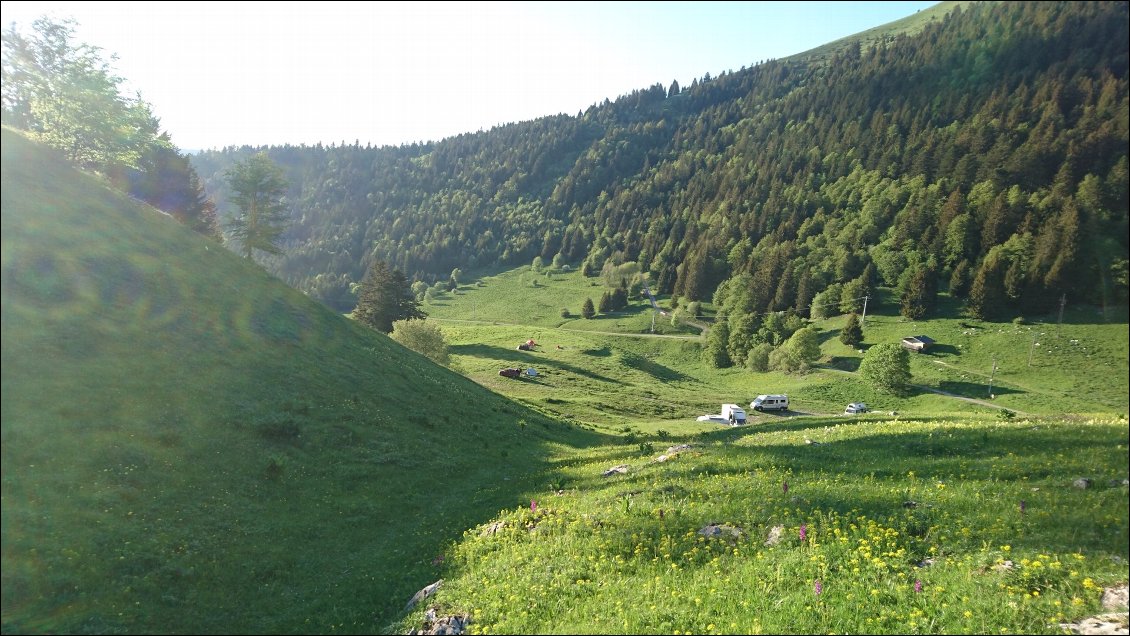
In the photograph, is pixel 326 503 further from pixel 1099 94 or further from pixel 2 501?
pixel 1099 94

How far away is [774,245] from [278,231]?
154 m

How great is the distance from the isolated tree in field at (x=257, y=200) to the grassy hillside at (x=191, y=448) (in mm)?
27903

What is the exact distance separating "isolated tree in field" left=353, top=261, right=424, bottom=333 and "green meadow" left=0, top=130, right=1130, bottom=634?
56858 millimetres

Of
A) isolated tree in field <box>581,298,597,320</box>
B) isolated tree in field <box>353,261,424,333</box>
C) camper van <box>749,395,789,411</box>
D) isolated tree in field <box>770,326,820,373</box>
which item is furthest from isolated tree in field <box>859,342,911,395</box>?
isolated tree in field <box>581,298,597,320</box>

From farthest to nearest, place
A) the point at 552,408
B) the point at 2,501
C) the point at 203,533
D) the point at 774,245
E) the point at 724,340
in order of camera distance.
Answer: the point at 774,245, the point at 724,340, the point at 552,408, the point at 203,533, the point at 2,501

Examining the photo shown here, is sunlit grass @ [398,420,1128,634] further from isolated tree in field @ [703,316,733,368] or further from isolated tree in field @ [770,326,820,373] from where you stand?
isolated tree in field @ [703,316,733,368]

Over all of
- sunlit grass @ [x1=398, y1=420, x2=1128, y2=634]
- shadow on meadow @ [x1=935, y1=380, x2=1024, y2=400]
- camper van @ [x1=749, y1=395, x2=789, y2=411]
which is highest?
sunlit grass @ [x1=398, y1=420, x2=1128, y2=634]

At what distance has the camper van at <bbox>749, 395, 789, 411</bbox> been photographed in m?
71.1

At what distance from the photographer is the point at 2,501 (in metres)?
14.1

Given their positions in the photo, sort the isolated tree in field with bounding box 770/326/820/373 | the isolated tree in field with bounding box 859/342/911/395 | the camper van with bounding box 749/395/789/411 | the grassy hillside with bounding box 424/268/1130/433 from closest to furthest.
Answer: the grassy hillside with bounding box 424/268/1130/433 → the camper van with bounding box 749/395/789/411 → the isolated tree in field with bounding box 859/342/911/395 → the isolated tree in field with bounding box 770/326/820/373

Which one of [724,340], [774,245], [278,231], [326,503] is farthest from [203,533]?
[774,245]

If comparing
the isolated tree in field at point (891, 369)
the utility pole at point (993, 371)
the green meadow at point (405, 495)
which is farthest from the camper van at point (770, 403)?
the green meadow at point (405, 495)

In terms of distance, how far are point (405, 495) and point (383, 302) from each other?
77377mm

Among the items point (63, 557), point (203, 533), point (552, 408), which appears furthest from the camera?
point (552, 408)
